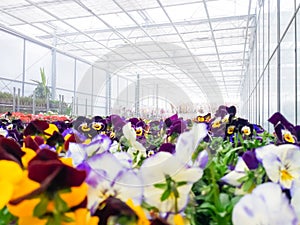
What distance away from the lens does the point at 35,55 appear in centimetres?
906

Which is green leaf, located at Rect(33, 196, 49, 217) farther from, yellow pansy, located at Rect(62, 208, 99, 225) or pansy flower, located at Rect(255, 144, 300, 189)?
pansy flower, located at Rect(255, 144, 300, 189)

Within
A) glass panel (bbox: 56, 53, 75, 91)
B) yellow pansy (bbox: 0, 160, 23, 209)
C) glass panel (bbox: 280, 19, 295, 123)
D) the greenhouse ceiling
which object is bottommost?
yellow pansy (bbox: 0, 160, 23, 209)

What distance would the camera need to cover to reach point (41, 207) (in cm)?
25

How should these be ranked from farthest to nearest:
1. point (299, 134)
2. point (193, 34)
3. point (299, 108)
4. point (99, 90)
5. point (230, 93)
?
point (230, 93)
point (99, 90)
point (193, 34)
point (299, 108)
point (299, 134)

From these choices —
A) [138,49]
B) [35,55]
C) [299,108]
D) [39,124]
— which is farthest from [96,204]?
[138,49]

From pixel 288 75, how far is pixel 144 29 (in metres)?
6.42

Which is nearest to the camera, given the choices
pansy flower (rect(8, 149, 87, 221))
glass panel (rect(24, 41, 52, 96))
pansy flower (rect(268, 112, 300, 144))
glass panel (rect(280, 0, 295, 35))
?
pansy flower (rect(8, 149, 87, 221))

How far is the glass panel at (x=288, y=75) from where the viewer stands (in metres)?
2.12

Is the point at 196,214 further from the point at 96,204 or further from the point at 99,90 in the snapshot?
the point at 99,90

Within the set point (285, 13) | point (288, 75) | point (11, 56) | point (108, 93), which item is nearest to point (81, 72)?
point (108, 93)

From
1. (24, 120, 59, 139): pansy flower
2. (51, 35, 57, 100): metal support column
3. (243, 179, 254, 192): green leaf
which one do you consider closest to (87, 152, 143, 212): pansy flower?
(243, 179, 254, 192): green leaf

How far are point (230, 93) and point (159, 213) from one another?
23.8 metres

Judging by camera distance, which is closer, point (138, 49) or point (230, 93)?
point (138, 49)

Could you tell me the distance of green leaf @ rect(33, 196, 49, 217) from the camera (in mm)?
245
